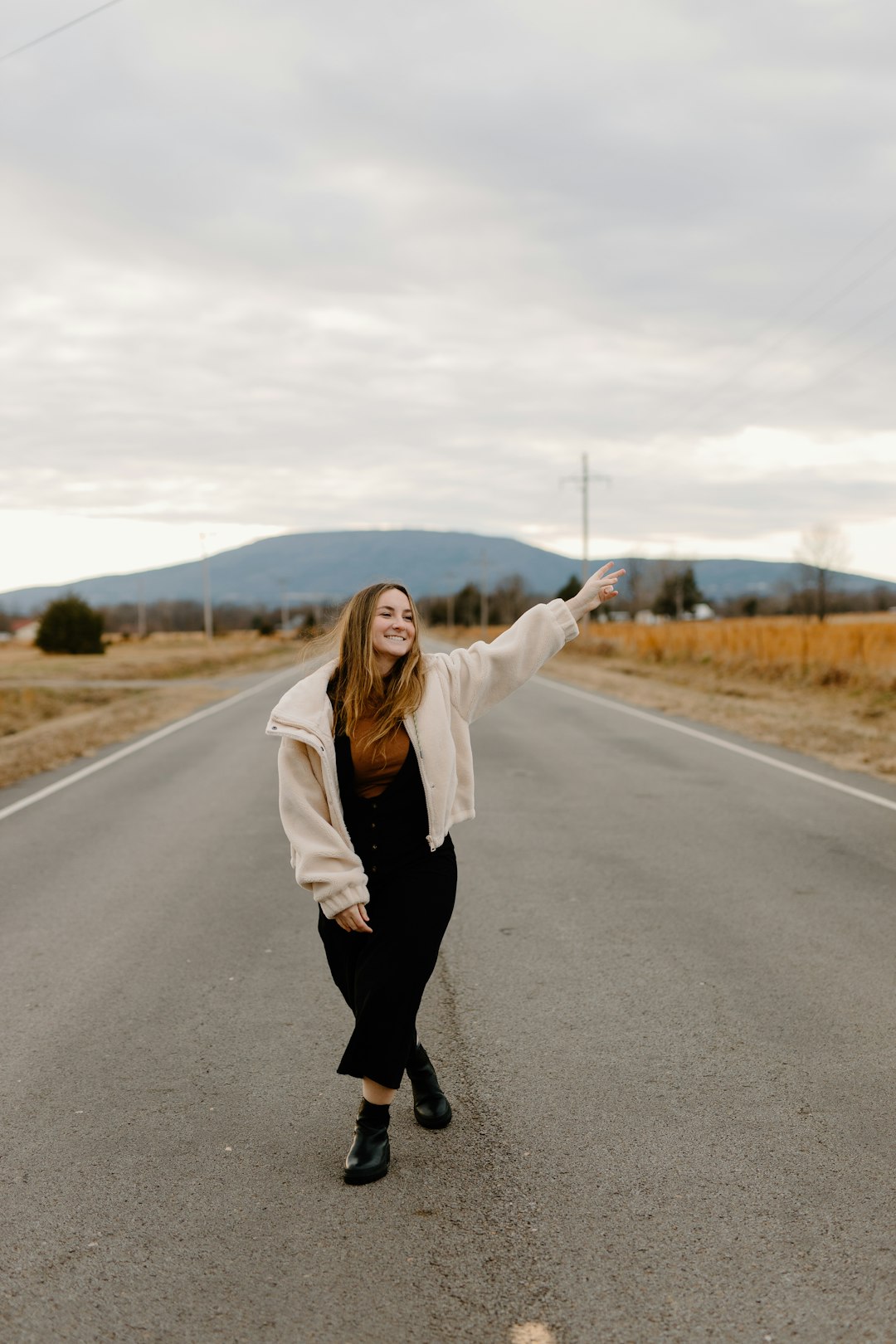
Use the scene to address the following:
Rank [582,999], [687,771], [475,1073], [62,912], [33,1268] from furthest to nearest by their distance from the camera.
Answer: [687,771] < [62,912] < [582,999] < [475,1073] < [33,1268]

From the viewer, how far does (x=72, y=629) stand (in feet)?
241

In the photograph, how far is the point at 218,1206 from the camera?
131 inches

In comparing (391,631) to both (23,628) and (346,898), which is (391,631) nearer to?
(346,898)

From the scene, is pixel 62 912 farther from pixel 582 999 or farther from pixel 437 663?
pixel 437 663

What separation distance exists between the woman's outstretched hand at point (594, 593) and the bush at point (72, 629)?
7246 centimetres

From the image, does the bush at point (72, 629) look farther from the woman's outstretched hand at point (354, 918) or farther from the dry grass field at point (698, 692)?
the woman's outstretched hand at point (354, 918)

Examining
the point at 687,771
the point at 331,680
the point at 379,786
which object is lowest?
the point at 687,771

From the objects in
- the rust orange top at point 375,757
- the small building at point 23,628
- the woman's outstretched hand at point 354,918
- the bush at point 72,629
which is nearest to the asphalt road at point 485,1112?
the woman's outstretched hand at point 354,918

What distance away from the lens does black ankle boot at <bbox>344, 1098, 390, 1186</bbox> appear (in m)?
3.50

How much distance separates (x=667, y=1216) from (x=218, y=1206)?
4.17ft

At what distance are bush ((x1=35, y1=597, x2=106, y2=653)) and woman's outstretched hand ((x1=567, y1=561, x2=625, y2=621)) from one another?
238 feet

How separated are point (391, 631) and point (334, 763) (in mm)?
470

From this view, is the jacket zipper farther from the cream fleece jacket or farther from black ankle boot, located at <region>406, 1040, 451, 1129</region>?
black ankle boot, located at <region>406, 1040, 451, 1129</region>

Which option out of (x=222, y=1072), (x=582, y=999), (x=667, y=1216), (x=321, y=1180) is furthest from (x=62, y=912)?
(x=667, y=1216)
